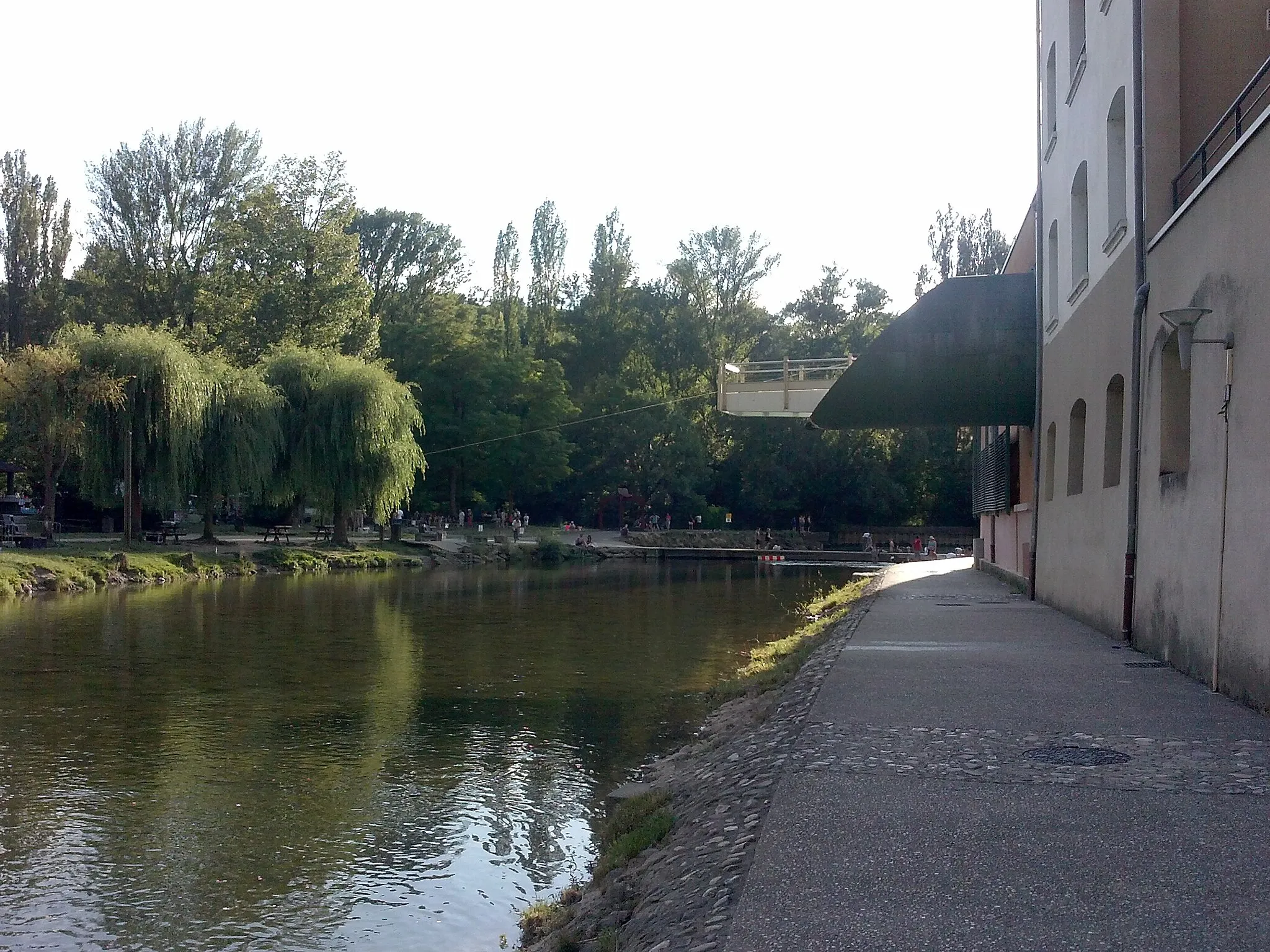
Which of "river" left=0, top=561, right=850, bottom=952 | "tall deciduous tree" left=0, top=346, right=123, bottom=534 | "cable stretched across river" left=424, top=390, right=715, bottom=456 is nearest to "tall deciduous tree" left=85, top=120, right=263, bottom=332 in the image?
"cable stretched across river" left=424, top=390, right=715, bottom=456

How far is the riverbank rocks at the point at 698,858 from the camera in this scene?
5.00 meters

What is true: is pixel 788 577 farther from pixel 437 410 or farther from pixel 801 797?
pixel 801 797

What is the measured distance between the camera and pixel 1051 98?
19922 mm

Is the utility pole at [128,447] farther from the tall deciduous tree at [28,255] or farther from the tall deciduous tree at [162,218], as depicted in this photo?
the tall deciduous tree at [28,255]

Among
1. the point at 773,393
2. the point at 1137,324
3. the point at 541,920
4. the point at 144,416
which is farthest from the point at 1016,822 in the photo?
the point at 144,416

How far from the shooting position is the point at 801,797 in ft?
20.3

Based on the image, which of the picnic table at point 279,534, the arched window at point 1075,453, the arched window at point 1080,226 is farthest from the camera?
the picnic table at point 279,534

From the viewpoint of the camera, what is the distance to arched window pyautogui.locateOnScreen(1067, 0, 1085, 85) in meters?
17.2

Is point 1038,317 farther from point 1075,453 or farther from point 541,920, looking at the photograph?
point 541,920

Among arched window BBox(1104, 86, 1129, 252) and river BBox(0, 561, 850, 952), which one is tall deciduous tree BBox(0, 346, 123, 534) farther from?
arched window BBox(1104, 86, 1129, 252)

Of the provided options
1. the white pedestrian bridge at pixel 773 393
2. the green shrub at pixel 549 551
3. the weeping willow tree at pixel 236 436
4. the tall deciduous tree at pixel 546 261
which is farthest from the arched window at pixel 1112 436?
the tall deciduous tree at pixel 546 261

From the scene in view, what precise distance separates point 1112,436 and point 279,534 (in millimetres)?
37734

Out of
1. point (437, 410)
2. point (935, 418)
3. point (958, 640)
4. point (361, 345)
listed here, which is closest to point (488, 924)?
point (958, 640)

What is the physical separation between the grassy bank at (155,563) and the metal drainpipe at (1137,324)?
23787 mm
